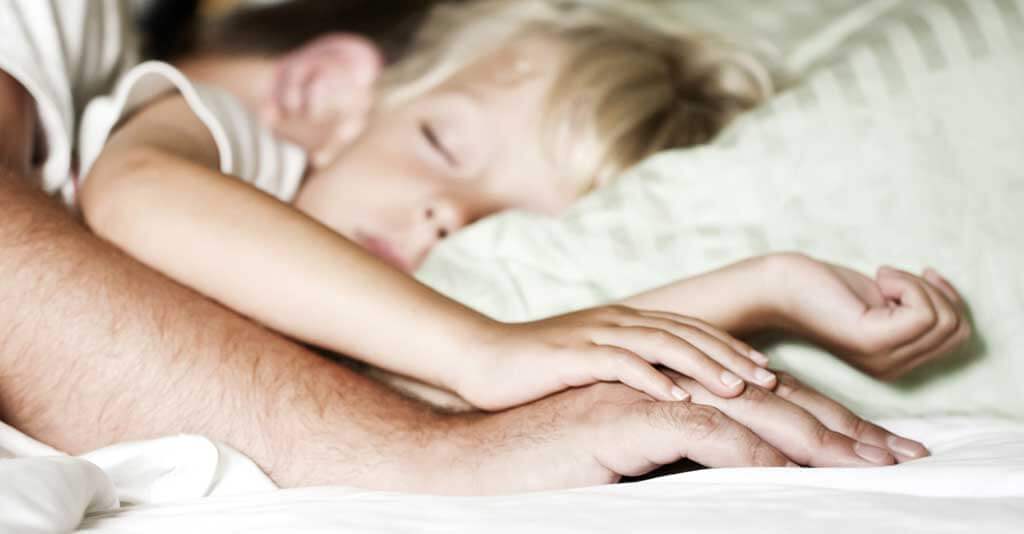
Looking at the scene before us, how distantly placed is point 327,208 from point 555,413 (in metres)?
0.56

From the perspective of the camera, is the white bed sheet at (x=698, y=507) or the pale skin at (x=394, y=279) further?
the pale skin at (x=394, y=279)

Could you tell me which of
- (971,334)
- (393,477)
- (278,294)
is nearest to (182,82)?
(278,294)

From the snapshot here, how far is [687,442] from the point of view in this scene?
665mm

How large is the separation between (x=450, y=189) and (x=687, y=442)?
0.59m

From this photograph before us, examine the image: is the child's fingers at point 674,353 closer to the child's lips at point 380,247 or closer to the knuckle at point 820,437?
the knuckle at point 820,437

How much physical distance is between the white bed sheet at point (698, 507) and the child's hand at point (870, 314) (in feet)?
0.51

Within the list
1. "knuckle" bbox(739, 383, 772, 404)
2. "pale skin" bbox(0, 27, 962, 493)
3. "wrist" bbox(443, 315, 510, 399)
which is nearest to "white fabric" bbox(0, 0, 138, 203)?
"pale skin" bbox(0, 27, 962, 493)

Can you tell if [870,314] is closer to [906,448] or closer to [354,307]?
[906,448]

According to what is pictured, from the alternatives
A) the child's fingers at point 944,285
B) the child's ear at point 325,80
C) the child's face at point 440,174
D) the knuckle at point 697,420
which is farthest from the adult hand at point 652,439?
the child's ear at point 325,80

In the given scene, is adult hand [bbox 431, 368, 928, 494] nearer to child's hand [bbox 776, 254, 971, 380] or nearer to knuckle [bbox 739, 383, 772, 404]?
knuckle [bbox 739, 383, 772, 404]

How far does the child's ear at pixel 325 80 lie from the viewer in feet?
4.82

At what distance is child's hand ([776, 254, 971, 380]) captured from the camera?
2.66 feet

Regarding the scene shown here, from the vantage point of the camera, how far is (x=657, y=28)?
4.82ft

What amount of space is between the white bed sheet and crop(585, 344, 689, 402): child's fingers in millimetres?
68
